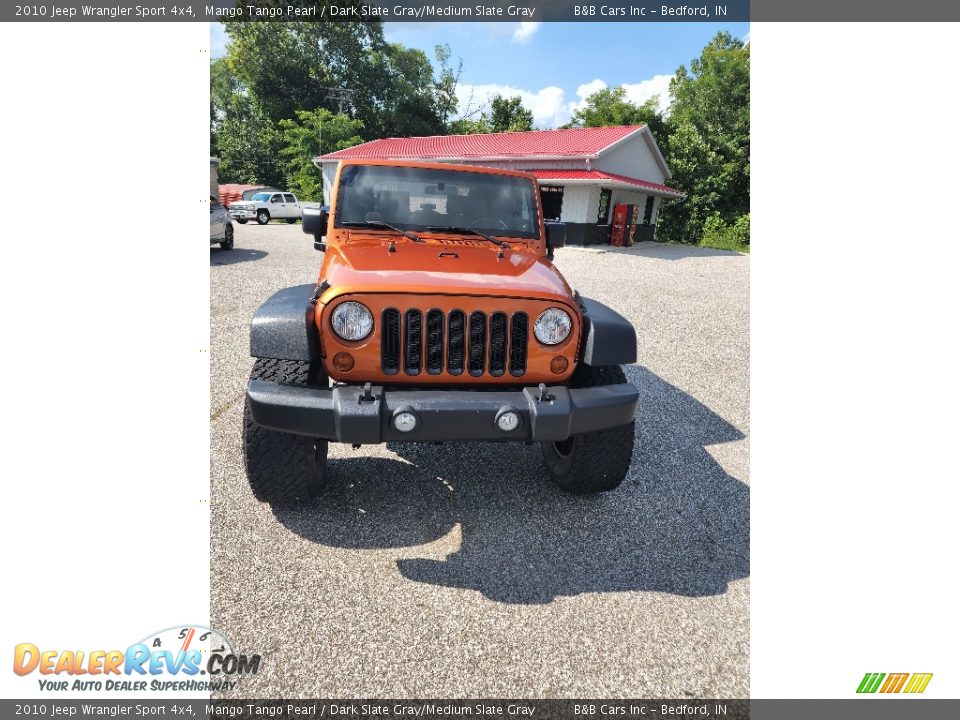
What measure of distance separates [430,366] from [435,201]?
1.48 metres

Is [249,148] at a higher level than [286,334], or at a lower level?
higher

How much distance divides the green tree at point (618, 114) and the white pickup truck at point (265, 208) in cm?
1789

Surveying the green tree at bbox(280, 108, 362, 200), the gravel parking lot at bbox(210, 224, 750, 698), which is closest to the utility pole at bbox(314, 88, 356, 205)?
the green tree at bbox(280, 108, 362, 200)

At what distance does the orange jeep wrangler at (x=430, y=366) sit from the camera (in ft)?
7.70

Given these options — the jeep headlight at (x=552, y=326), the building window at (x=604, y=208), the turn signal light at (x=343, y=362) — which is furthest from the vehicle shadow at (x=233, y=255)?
the building window at (x=604, y=208)

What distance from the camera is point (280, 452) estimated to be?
105 inches

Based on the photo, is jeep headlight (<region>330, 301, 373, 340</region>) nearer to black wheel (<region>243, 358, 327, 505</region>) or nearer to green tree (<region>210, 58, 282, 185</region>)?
black wheel (<region>243, 358, 327, 505</region>)

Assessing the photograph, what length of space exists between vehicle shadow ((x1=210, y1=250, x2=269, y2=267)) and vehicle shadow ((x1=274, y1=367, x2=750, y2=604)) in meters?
9.55

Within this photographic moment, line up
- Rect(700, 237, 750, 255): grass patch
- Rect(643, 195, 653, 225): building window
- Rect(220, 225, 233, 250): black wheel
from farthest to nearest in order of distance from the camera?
Rect(643, 195, 653, 225): building window < Rect(700, 237, 750, 255): grass patch < Rect(220, 225, 233, 250): black wheel

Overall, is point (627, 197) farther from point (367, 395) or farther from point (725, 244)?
point (367, 395)

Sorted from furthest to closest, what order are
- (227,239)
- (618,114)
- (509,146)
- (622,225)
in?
(618,114)
(509,146)
(622,225)
(227,239)

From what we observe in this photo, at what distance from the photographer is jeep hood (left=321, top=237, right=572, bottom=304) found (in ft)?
8.23

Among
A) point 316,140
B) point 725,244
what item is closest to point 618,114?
point 725,244

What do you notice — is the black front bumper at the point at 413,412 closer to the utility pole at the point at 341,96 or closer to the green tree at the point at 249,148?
the green tree at the point at 249,148
